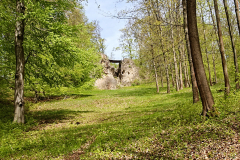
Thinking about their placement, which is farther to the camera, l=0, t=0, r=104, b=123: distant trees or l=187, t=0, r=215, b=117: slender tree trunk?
l=0, t=0, r=104, b=123: distant trees

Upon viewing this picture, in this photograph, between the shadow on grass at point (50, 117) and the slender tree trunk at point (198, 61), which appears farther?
the shadow on grass at point (50, 117)

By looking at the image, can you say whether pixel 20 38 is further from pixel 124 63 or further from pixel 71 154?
pixel 124 63

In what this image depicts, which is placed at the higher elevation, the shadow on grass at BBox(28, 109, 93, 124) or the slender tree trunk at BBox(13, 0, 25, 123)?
the slender tree trunk at BBox(13, 0, 25, 123)

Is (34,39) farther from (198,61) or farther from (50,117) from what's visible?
(198,61)

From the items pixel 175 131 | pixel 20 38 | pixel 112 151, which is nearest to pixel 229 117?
pixel 175 131

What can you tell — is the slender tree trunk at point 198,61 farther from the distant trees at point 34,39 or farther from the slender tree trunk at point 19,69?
the slender tree trunk at point 19,69

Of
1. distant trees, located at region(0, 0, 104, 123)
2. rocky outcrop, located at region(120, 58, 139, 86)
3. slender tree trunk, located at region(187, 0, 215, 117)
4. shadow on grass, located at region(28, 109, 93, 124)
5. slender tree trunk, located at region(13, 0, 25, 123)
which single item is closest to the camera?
slender tree trunk, located at region(187, 0, 215, 117)

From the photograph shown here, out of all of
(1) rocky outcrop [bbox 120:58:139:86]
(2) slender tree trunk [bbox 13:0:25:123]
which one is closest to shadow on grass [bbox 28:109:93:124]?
(2) slender tree trunk [bbox 13:0:25:123]

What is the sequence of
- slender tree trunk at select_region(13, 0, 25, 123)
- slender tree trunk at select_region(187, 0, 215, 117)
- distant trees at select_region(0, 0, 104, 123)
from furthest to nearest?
slender tree trunk at select_region(13, 0, 25, 123) → distant trees at select_region(0, 0, 104, 123) → slender tree trunk at select_region(187, 0, 215, 117)

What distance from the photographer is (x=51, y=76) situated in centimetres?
1307

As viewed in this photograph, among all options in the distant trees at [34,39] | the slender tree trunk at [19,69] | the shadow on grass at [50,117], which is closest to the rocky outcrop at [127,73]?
the shadow on grass at [50,117]

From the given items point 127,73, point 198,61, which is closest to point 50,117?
point 198,61

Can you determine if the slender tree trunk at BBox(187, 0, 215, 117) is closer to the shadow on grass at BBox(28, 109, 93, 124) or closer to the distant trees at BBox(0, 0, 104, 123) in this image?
the distant trees at BBox(0, 0, 104, 123)

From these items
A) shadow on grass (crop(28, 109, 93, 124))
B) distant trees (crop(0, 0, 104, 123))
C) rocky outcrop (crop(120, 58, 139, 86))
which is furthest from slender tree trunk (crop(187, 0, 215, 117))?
rocky outcrop (crop(120, 58, 139, 86))
